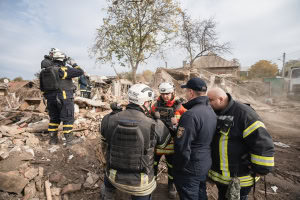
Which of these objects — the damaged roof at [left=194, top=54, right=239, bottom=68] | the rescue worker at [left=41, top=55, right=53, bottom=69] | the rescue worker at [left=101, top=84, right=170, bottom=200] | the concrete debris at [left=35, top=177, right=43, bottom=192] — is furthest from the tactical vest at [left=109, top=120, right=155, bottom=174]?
the damaged roof at [left=194, top=54, right=239, bottom=68]

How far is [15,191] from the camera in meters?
2.49

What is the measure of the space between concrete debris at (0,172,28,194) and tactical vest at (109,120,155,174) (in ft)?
6.74

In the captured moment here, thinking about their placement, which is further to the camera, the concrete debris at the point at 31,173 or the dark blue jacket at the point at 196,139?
the concrete debris at the point at 31,173

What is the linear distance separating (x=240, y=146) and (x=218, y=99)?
0.66m

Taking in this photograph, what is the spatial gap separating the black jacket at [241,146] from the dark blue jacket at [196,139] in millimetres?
132

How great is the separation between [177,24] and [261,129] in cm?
1619

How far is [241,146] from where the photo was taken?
1.81 m

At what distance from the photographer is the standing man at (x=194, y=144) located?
181 centimetres

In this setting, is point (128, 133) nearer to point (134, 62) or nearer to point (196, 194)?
point (196, 194)

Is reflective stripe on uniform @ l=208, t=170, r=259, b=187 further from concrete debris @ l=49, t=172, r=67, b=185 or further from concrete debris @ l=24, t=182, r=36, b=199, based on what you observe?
concrete debris @ l=24, t=182, r=36, b=199

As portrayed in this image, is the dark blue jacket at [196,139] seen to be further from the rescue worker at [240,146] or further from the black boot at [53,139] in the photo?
the black boot at [53,139]

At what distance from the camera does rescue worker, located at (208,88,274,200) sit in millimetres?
1652

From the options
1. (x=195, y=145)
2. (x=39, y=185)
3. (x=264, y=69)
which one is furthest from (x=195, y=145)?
(x=264, y=69)

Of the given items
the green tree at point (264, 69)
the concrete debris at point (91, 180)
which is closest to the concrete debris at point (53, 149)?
the concrete debris at point (91, 180)
